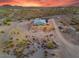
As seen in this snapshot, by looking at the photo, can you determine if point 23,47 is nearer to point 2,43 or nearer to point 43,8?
point 2,43

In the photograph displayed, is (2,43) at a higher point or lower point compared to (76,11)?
lower

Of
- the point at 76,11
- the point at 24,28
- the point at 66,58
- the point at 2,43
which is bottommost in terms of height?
the point at 66,58

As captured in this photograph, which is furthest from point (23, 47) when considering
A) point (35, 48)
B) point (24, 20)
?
point (24, 20)

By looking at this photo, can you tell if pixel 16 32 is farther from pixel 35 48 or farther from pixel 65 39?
pixel 65 39

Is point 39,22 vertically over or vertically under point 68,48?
over

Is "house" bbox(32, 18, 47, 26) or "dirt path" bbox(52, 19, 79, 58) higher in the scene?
"house" bbox(32, 18, 47, 26)

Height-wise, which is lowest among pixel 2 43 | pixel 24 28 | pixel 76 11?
pixel 2 43

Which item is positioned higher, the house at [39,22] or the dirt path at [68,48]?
the house at [39,22]

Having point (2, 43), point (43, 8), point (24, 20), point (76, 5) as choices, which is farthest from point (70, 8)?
point (2, 43)

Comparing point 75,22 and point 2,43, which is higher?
point 75,22
